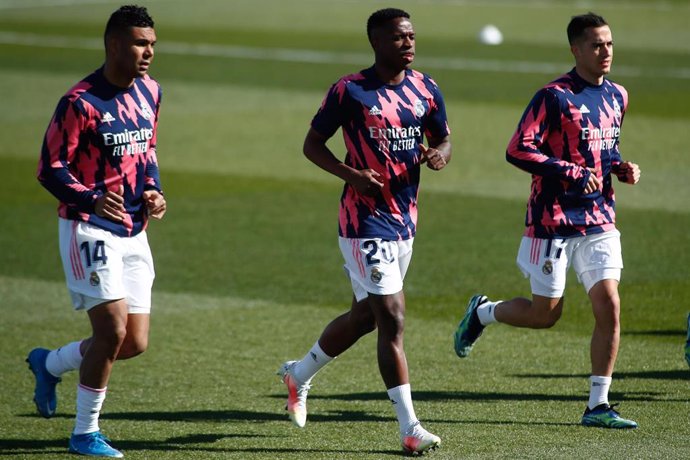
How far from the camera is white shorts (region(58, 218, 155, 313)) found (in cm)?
736

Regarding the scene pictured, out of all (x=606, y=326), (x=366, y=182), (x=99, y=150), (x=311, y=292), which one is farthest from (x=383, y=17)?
(x=311, y=292)

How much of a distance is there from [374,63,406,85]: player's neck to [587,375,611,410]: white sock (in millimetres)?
2230

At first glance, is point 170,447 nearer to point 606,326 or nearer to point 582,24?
point 606,326

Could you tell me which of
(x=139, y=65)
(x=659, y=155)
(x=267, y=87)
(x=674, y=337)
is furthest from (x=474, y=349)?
(x=267, y=87)

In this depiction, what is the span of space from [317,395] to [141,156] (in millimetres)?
2306

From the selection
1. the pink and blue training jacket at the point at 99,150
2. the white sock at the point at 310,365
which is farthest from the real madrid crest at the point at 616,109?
the pink and blue training jacket at the point at 99,150

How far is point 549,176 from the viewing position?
811 centimetres

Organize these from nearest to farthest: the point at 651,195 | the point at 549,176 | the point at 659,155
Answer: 1. the point at 549,176
2. the point at 651,195
3. the point at 659,155

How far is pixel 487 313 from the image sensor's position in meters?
9.27

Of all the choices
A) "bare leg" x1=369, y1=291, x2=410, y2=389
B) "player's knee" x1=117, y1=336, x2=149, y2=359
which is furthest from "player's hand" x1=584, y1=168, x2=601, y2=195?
"player's knee" x1=117, y1=336, x2=149, y2=359

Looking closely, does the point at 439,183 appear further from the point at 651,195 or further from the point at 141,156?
the point at 141,156

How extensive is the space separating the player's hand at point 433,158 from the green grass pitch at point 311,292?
64.5 inches

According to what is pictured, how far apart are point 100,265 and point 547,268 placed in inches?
112

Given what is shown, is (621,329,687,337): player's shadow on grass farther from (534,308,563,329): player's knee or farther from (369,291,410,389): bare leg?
(369,291,410,389): bare leg
